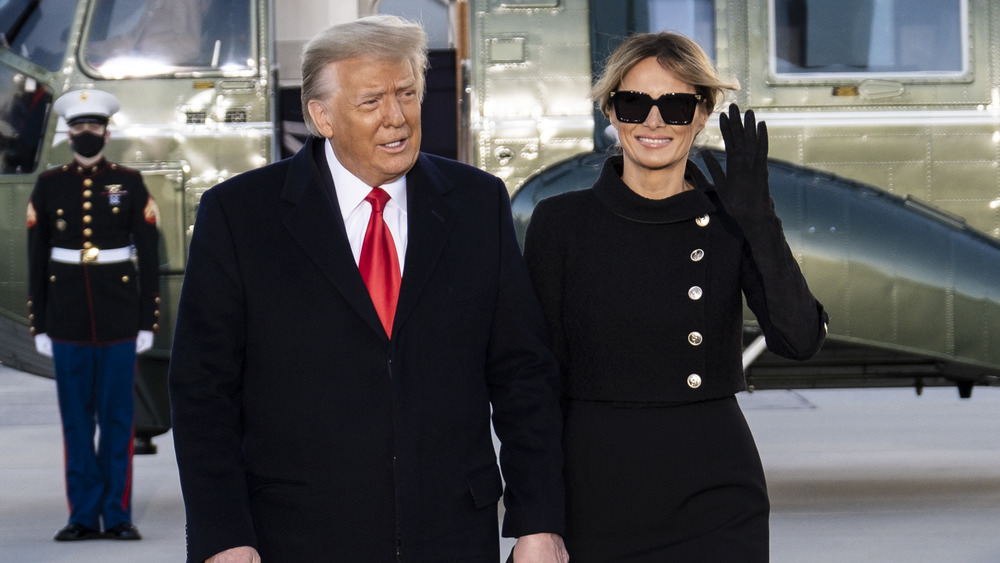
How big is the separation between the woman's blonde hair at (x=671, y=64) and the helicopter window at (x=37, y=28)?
191 inches

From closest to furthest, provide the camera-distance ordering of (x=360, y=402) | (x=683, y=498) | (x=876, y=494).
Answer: (x=360, y=402) < (x=683, y=498) < (x=876, y=494)

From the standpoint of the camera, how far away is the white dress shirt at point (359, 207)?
3016mm

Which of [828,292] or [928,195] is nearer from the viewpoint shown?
[828,292]

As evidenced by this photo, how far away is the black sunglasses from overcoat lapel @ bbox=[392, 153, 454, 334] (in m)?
0.45

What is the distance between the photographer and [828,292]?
6.72m

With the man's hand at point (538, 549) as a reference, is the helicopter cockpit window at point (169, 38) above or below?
above

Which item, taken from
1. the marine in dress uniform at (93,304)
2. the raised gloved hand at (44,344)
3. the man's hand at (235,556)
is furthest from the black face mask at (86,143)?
the man's hand at (235,556)

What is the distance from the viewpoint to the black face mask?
6.84m

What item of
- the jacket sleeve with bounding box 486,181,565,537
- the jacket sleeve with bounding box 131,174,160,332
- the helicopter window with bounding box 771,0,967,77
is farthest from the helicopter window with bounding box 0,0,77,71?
the jacket sleeve with bounding box 486,181,565,537

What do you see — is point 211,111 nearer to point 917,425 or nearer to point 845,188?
point 845,188

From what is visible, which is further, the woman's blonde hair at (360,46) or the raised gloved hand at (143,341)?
the raised gloved hand at (143,341)

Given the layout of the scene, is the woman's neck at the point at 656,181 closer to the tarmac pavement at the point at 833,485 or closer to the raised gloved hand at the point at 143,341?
the tarmac pavement at the point at 833,485

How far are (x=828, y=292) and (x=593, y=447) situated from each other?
12.6 ft

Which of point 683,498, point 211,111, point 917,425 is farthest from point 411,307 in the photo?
point 917,425
